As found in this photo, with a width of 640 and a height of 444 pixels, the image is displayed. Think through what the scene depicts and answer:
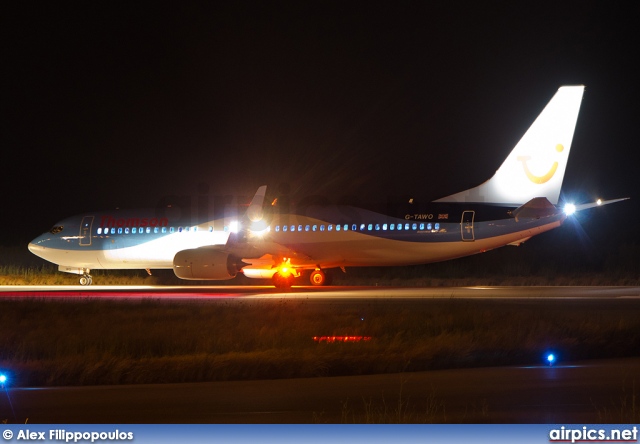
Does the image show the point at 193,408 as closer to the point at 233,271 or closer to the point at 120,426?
the point at 120,426

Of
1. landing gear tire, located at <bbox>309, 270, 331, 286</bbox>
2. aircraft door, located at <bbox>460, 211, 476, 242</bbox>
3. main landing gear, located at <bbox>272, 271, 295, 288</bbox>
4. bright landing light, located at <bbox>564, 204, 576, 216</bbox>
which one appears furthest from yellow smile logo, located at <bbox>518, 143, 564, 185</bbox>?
main landing gear, located at <bbox>272, 271, 295, 288</bbox>

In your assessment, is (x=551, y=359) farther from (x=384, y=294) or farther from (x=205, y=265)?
(x=205, y=265)

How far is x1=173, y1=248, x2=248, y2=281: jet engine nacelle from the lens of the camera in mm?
30125

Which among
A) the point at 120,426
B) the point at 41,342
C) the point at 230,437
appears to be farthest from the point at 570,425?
the point at 41,342

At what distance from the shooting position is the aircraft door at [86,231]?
1438 inches

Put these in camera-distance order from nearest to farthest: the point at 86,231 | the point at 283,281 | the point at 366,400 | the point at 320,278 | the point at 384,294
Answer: the point at 366,400 → the point at 384,294 → the point at 283,281 → the point at 320,278 → the point at 86,231

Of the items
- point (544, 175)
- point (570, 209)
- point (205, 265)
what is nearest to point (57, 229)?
point (205, 265)

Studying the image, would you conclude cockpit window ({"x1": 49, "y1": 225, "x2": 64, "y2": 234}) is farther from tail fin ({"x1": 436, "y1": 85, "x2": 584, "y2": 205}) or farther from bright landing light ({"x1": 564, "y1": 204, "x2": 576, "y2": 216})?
bright landing light ({"x1": 564, "y1": 204, "x2": 576, "y2": 216})

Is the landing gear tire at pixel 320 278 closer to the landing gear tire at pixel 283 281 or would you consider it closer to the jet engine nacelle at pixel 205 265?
the landing gear tire at pixel 283 281

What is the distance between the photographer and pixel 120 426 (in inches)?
312

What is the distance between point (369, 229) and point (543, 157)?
6.48 metres

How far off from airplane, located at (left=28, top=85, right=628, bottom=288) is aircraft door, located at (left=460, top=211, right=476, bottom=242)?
33 millimetres

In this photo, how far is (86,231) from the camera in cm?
3666

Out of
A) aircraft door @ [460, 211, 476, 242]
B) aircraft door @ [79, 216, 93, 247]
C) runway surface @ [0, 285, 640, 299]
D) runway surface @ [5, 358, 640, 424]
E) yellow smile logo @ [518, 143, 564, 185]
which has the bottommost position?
runway surface @ [5, 358, 640, 424]
